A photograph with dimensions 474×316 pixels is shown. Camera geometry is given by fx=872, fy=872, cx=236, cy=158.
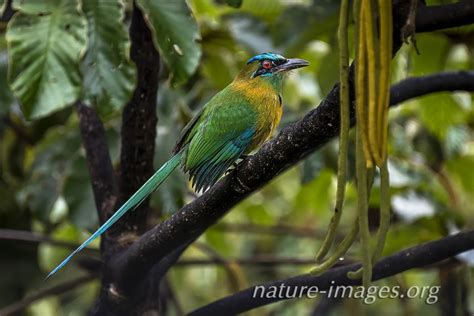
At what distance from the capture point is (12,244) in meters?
4.07

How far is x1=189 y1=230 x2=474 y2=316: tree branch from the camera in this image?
6.61 feet

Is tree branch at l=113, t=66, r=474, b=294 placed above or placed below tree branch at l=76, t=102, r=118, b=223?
above

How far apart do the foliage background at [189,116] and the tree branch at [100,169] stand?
0.19m

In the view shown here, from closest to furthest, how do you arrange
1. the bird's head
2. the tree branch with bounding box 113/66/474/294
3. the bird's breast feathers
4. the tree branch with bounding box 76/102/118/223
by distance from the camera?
the tree branch with bounding box 113/66/474/294 → the tree branch with bounding box 76/102/118/223 → the bird's breast feathers → the bird's head

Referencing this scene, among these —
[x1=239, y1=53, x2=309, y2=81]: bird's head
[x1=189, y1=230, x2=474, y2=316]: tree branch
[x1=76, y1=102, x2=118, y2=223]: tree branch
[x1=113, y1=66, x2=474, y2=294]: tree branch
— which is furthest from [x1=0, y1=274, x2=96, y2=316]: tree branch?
[x1=189, y1=230, x2=474, y2=316]: tree branch

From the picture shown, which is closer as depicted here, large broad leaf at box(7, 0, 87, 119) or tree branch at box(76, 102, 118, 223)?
large broad leaf at box(7, 0, 87, 119)

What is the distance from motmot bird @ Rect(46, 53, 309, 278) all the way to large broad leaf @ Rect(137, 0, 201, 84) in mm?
280

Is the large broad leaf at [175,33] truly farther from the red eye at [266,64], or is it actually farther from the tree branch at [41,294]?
the tree branch at [41,294]

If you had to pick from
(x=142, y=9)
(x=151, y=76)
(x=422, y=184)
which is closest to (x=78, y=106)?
(x=151, y=76)

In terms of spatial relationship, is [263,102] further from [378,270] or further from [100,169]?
[378,270]

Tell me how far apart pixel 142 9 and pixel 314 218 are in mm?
2914

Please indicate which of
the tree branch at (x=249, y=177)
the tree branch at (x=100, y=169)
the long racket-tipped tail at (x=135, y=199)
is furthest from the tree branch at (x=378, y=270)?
the tree branch at (x=100, y=169)

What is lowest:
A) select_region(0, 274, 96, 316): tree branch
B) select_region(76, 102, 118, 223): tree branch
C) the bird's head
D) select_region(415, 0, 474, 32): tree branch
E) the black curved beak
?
select_region(0, 274, 96, 316): tree branch

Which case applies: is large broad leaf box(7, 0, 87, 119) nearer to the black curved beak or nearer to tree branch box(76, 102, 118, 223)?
tree branch box(76, 102, 118, 223)
